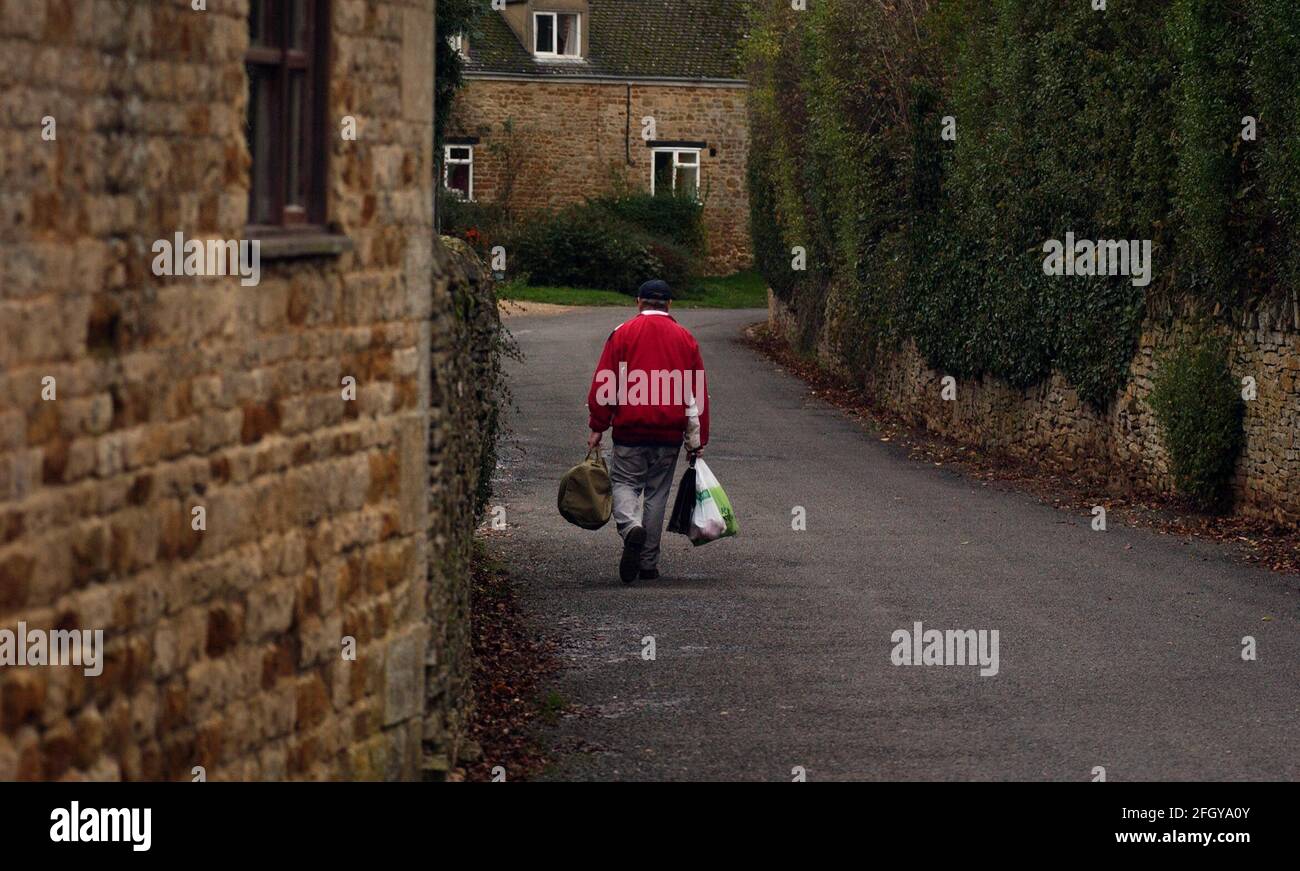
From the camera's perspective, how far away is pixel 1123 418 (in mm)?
16906

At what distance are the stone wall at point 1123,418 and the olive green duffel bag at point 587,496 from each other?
5668 millimetres

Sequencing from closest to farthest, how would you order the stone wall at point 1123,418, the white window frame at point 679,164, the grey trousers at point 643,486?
the grey trousers at point 643,486, the stone wall at point 1123,418, the white window frame at point 679,164

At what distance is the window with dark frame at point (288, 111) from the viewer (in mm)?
6133

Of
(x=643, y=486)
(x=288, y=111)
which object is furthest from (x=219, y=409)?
(x=643, y=486)

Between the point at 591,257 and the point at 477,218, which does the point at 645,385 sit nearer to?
the point at 591,257

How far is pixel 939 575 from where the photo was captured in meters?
12.6

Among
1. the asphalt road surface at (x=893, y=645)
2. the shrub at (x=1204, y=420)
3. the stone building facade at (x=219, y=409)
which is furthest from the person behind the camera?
the shrub at (x=1204, y=420)

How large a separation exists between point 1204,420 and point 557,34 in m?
35.8

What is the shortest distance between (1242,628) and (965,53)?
11.3m

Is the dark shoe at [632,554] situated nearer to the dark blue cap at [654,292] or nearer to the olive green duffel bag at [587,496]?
the olive green duffel bag at [587,496]

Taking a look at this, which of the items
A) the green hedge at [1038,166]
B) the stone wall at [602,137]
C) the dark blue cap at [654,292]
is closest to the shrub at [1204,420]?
the green hedge at [1038,166]

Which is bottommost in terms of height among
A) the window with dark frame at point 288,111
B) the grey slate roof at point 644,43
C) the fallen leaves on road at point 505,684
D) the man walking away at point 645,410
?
the fallen leaves on road at point 505,684

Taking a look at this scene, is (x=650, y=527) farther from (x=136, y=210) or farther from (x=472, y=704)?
(x=136, y=210)

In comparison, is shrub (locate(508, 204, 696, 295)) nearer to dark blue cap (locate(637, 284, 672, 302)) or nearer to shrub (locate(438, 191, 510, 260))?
shrub (locate(438, 191, 510, 260))
